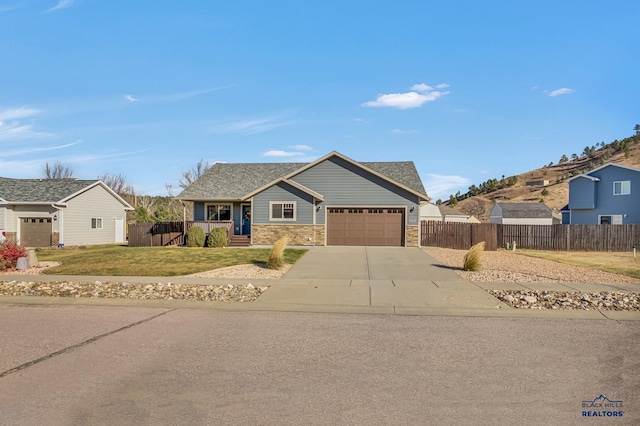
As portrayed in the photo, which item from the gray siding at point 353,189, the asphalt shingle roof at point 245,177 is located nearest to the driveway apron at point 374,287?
the gray siding at point 353,189

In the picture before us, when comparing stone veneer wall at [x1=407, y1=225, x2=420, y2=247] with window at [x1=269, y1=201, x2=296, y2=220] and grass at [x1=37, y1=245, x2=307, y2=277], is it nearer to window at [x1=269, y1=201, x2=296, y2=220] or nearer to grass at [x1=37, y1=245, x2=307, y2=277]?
window at [x1=269, y1=201, x2=296, y2=220]

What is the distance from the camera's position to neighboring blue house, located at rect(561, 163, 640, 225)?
37416mm

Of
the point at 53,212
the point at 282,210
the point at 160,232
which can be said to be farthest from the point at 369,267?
the point at 53,212

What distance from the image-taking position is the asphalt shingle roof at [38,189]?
98.7ft

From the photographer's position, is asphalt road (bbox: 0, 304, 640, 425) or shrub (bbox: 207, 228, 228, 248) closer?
asphalt road (bbox: 0, 304, 640, 425)

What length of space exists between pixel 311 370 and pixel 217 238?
21147mm

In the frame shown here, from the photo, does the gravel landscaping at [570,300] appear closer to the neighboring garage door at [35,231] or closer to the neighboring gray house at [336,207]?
the neighboring gray house at [336,207]

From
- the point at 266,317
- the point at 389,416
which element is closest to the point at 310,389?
the point at 389,416

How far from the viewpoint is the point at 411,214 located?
2705cm

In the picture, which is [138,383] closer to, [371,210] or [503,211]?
[371,210]

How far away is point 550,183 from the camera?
104 m

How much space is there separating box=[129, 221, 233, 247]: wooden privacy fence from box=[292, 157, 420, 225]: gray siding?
662 cm

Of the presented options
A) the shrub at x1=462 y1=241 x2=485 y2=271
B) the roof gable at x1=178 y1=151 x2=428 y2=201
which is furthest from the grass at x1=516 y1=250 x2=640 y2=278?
the roof gable at x1=178 y1=151 x2=428 y2=201

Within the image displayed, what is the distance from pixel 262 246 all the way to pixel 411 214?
978 cm
